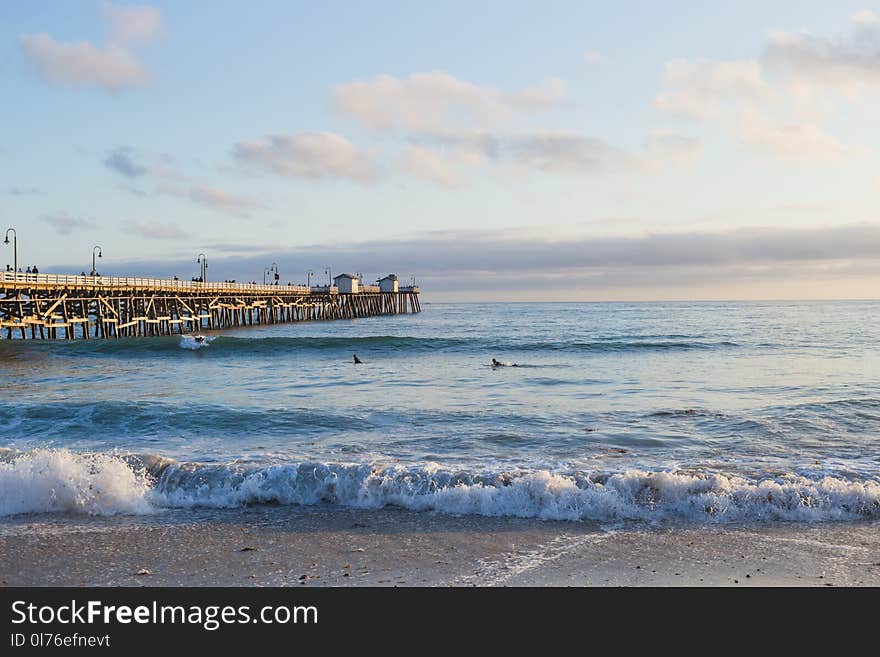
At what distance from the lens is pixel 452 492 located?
771 centimetres

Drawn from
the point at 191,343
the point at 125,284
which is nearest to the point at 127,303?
the point at 125,284

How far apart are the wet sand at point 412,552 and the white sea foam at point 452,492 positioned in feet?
1.02

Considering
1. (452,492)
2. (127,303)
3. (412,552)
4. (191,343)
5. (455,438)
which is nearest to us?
(412,552)

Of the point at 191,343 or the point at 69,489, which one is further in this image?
the point at 191,343

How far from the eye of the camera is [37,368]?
79.9 feet

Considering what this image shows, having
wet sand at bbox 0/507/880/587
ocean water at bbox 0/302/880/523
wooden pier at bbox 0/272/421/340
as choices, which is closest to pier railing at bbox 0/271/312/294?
wooden pier at bbox 0/272/421/340

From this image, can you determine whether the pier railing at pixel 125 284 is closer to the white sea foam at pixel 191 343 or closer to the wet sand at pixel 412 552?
the white sea foam at pixel 191 343

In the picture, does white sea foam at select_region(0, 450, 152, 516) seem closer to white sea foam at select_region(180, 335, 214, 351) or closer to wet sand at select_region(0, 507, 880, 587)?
wet sand at select_region(0, 507, 880, 587)

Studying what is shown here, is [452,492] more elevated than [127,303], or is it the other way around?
[127,303]

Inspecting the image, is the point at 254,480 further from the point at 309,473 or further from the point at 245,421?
the point at 245,421

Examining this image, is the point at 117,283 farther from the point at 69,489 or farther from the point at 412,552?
the point at 412,552

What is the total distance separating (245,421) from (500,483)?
6.98m

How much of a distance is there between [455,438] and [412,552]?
5.59m
